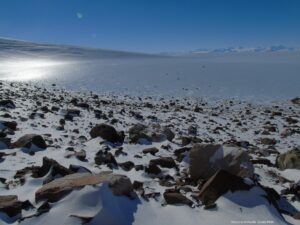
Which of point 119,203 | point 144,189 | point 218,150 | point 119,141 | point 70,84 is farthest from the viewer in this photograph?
point 70,84

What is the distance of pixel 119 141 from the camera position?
9312 millimetres

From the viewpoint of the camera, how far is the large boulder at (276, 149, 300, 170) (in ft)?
24.6

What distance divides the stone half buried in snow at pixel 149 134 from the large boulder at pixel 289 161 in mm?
3120

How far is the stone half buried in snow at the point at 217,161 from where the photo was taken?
6371mm

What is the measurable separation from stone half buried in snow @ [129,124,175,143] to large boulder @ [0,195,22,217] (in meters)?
4.61

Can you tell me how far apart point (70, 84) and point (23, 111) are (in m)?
14.0

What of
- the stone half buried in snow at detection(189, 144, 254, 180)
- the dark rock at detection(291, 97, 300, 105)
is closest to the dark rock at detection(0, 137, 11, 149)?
the stone half buried in snow at detection(189, 144, 254, 180)

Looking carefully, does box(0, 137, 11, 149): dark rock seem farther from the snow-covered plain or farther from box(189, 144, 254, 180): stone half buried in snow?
box(189, 144, 254, 180): stone half buried in snow

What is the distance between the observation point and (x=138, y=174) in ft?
22.5

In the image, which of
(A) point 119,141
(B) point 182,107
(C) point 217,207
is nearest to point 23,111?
(A) point 119,141

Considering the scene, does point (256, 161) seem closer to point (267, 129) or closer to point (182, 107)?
point (267, 129)

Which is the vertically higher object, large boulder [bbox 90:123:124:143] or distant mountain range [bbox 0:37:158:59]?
large boulder [bbox 90:123:124:143]

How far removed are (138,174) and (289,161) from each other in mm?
3161

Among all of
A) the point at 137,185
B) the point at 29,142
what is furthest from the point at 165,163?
the point at 29,142
